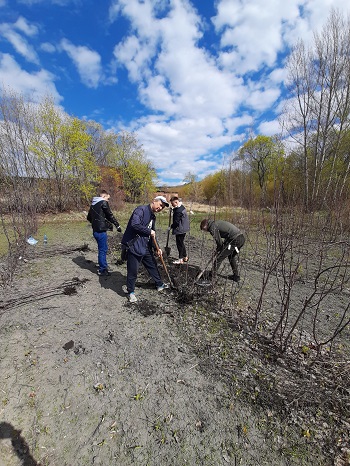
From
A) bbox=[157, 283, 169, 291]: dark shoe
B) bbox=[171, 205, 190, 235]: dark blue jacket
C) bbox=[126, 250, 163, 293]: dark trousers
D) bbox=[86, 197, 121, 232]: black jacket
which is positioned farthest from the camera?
bbox=[171, 205, 190, 235]: dark blue jacket

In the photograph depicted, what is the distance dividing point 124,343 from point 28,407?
43.3 inches

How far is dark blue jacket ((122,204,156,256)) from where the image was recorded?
3.50 metres

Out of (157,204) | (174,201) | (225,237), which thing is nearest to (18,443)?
(157,204)

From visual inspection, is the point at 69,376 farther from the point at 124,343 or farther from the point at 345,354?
the point at 345,354

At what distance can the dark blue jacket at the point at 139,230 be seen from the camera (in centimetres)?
350

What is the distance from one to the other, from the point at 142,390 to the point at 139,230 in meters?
2.08

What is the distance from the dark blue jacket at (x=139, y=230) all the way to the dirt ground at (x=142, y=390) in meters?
1.00

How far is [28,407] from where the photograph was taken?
2.00 m

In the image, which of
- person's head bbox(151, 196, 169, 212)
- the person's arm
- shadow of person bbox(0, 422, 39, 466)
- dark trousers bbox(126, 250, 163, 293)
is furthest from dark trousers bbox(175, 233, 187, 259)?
shadow of person bbox(0, 422, 39, 466)

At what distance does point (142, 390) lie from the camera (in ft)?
7.28

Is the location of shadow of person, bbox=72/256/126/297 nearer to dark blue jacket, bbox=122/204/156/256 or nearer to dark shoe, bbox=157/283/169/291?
dark shoe, bbox=157/283/169/291

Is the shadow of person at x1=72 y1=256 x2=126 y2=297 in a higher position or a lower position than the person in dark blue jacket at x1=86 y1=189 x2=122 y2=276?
lower

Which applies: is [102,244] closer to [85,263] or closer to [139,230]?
[85,263]

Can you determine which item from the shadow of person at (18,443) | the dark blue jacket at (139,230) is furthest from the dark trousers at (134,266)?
the shadow of person at (18,443)
